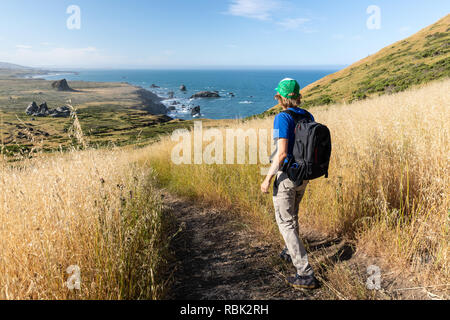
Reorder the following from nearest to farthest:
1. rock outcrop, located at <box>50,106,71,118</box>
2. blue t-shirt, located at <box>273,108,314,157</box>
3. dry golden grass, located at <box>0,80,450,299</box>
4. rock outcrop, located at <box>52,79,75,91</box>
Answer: dry golden grass, located at <box>0,80,450,299</box>, blue t-shirt, located at <box>273,108,314,157</box>, rock outcrop, located at <box>50,106,71,118</box>, rock outcrop, located at <box>52,79,75,91</box>

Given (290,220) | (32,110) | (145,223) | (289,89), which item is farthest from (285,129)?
(32,110)

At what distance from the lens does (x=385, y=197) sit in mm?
3359

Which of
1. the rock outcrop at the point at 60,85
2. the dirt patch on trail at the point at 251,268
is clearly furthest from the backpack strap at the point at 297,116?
the rock outcrop at the point at 60,85

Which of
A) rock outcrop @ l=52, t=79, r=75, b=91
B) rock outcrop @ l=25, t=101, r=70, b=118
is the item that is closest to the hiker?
rock outcrop @ l=25, t=101, r=70, b=118

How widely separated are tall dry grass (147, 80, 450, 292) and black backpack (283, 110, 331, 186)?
98 centimetres

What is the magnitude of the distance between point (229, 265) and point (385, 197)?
91.9 inches

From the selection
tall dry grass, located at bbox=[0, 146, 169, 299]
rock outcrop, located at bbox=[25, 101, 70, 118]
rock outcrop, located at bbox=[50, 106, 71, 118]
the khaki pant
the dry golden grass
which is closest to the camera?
tall dry grass, located at bbox=[0, 146, 169, 299]

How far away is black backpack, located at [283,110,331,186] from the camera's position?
2.40 m

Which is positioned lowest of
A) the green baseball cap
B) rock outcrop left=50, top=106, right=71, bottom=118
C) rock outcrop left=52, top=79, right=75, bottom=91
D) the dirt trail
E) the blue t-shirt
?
the dirt trail

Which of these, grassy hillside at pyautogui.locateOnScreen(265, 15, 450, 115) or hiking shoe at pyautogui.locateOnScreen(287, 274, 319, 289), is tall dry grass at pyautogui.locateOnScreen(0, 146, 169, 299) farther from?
grassy hillside at pyautogui.locateOnScreen(265, 15, 450, 115)

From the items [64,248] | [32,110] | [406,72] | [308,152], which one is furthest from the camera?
[32,110]

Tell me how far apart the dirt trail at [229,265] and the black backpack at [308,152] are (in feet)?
4.03

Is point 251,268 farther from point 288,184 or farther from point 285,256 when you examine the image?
point 288,184

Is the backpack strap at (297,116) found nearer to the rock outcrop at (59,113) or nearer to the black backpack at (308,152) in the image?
the black backpack at (308,152)
